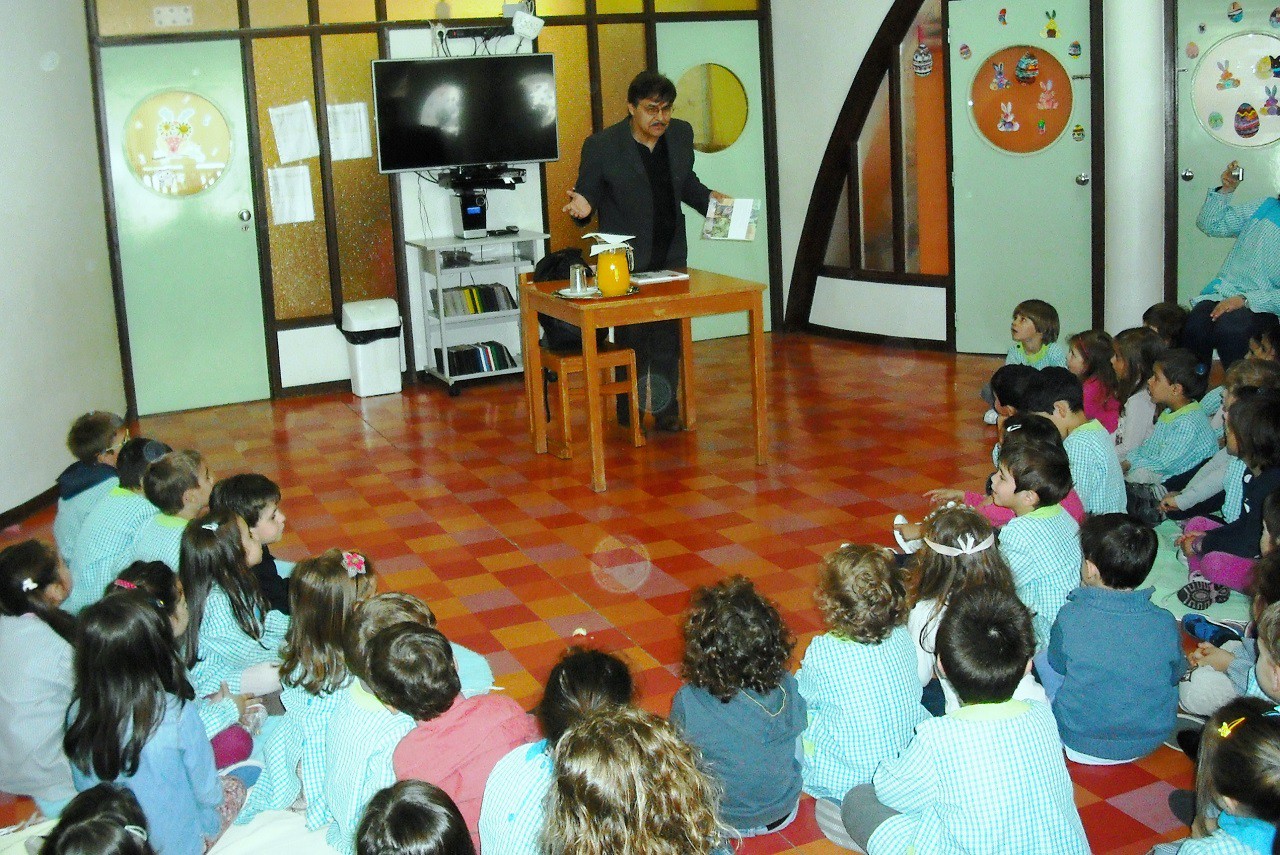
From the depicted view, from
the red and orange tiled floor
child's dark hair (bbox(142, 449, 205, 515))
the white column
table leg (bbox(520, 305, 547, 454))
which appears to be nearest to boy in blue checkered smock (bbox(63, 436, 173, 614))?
child's dark hair (bbox(142, 449, 205, 515))

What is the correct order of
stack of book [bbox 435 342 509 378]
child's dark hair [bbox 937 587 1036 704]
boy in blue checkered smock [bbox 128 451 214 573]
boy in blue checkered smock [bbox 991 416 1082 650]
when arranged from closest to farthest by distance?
child's dark hair [bbox 937 587 1036 704], boy in blue checkered smock [bbox 991 416 1082 650], boy in blue checkered smock [bbox 128 451 214 573], stack of book [bbox 435 342 509 378]

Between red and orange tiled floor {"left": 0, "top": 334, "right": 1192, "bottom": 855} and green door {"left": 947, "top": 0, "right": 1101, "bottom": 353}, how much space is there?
1.88 ft

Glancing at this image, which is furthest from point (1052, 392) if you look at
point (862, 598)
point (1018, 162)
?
point (1018, 162)

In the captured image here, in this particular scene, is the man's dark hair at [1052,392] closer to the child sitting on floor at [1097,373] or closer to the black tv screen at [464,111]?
the child sitting on floor at [1097,373]

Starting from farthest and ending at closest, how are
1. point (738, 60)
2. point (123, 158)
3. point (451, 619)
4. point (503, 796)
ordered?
point (738, 60) < point (123, 158) < point (451, 619) < point (503, 796)

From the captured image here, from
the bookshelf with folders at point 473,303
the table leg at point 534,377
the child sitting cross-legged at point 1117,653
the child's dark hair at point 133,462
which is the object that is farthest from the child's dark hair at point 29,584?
the bookshelf with folders at point 473,303

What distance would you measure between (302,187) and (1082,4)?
4913mm

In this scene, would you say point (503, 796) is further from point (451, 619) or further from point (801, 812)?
point (451, 619)

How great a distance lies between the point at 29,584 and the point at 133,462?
49.8 inches

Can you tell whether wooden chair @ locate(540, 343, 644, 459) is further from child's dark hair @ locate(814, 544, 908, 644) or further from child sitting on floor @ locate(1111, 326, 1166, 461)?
child's dark hair @ locate(814, 544, 908, 644)

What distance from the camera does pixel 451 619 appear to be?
4465mm

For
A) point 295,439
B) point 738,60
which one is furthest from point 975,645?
point 738,60

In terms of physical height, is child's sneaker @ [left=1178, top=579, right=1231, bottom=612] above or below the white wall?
below

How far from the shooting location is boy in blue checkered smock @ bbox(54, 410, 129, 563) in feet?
14.7
